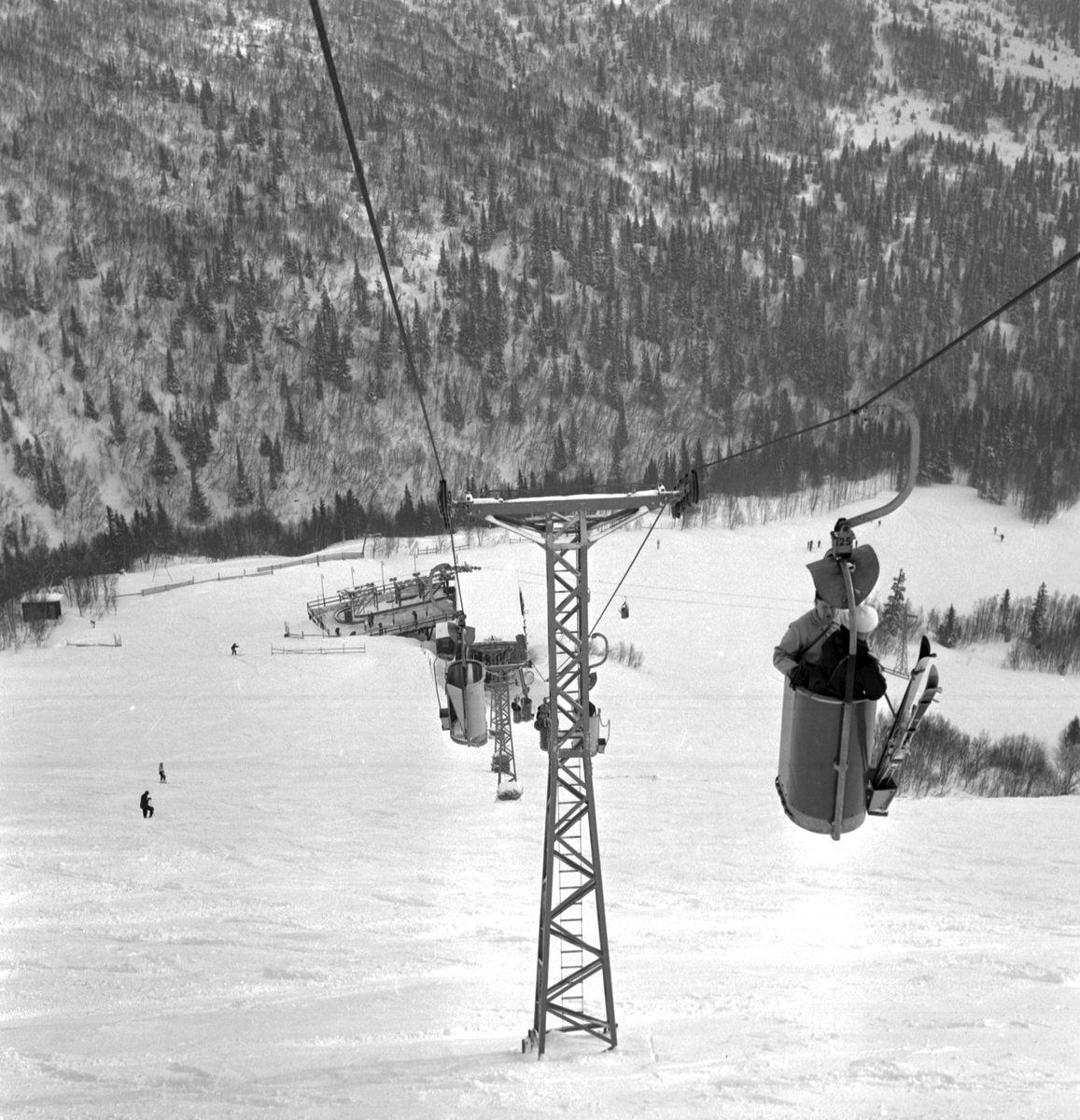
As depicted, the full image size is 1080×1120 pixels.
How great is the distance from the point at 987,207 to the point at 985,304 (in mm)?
23675

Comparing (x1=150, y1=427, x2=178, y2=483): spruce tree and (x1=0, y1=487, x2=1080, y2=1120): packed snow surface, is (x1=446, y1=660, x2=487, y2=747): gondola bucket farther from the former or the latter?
(x1=150, y1=427, x2=178, y2=483): spruce tree

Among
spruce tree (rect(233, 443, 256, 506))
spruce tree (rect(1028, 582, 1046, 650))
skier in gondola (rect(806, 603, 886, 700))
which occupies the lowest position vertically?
spruce tree (rect(1028, 582, 1046, 650))

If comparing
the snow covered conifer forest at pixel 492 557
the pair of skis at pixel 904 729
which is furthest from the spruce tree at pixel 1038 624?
the pair of skis at pixel 904 729

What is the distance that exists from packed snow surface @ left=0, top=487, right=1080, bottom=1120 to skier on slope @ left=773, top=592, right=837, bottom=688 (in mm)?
9567

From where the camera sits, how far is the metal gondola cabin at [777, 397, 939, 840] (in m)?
5.26

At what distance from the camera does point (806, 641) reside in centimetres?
570

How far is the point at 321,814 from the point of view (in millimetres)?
25969

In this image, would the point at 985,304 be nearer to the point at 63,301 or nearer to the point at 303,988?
the point at 63,301

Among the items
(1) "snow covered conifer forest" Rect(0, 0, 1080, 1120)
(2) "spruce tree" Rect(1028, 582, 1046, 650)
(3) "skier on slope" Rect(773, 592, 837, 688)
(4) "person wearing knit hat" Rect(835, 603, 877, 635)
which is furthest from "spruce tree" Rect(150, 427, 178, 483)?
(4) "person wearing knit hat" Rect(835, 603, 877, 635)

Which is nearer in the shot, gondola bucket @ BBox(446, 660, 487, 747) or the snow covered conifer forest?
gondola bucket @ BBox(446, 660, 487, 747)

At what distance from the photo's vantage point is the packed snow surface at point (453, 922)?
14.0 metres

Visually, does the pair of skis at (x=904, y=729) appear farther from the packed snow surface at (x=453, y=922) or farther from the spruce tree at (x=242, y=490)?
the spruce tree at (x=242, y=490)

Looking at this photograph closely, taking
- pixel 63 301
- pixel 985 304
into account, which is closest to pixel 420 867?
pixel 63 301

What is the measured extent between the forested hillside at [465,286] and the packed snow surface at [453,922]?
66108 millimetres
